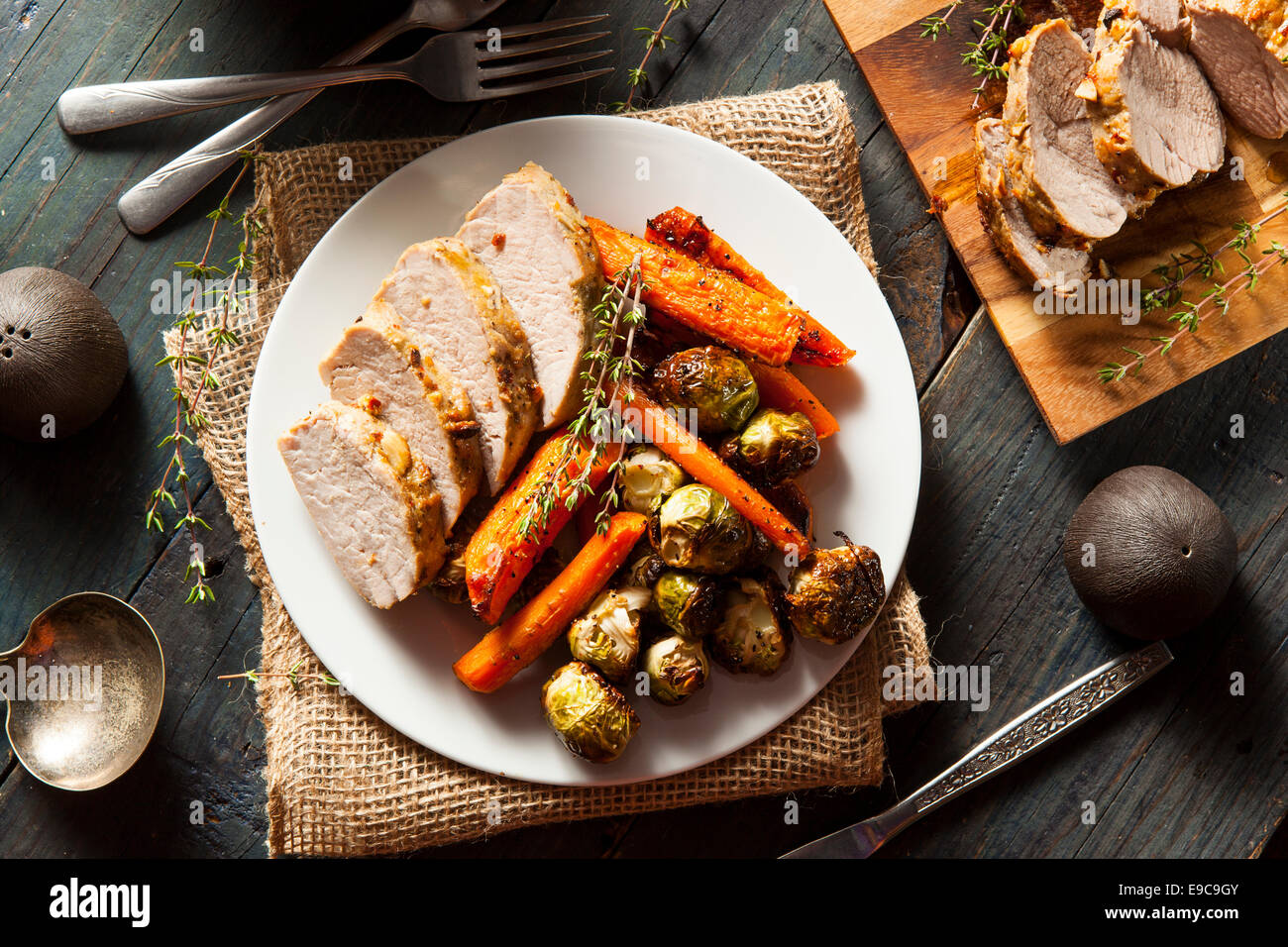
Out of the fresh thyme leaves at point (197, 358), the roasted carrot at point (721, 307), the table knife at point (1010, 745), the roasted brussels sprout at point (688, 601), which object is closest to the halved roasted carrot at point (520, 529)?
the roasted brussels sprout at point (688, 601)

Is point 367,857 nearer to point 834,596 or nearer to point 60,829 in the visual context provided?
point 60,829

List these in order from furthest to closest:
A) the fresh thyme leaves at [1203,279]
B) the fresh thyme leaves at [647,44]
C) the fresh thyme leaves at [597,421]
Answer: the fresh thyme leaves at [647,44]
the fresh thyme leaves at [1203,279]
the fresh thyme leaves at [597,421]

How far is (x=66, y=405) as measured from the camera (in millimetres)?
3176

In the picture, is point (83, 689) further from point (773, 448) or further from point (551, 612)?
point (773, 448)

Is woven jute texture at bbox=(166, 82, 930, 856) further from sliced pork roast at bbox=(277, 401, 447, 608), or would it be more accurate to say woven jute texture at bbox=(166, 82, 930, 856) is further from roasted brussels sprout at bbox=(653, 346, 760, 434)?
roasted brussels sprout at bbox=(653, 346, 760, 434)

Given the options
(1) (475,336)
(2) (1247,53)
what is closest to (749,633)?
(1) (475,336)

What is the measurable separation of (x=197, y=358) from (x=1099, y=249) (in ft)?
10.9

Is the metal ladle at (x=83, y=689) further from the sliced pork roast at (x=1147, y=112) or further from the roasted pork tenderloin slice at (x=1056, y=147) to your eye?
the sliced pork roast at (x=1147, y=112)

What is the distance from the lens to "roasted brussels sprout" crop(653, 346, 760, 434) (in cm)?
298

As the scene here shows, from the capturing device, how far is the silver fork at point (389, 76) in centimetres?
331

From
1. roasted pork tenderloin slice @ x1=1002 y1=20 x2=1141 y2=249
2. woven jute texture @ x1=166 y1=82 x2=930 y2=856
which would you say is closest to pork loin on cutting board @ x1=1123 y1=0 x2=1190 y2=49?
roasted pork tenderloin slice @ x1=1002 y1=20 x2=1141 y2=249

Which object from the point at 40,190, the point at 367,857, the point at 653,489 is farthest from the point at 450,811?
the point at 40,190
